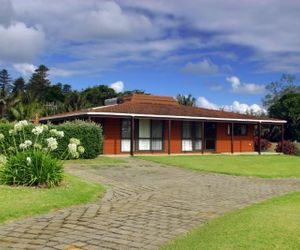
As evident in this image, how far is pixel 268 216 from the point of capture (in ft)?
26.1

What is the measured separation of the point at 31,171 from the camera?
11.6 m

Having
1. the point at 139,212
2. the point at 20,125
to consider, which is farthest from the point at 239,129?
the point at 139,212

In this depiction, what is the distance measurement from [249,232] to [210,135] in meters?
26.2

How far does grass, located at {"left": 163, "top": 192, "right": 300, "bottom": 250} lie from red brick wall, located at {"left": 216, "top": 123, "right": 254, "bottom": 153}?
2435 cm

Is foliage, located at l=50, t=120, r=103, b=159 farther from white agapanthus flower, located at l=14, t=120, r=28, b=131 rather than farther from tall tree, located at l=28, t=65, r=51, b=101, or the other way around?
tall tree, located at l=28, t=65, r=51, b=101

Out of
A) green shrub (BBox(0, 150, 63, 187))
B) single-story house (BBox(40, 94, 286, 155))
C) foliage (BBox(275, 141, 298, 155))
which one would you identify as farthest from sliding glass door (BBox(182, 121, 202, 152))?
green shrub (BBox(0, 150, 63, 187))

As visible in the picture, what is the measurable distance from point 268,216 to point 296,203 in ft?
6.63

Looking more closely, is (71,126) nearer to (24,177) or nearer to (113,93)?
(24,177)

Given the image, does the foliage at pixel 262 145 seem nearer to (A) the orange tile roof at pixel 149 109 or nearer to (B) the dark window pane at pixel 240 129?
(B) the dark window pane at pixel 240 129

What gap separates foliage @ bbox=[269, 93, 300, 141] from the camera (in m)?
42.9

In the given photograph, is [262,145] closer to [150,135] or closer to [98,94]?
[150,135]

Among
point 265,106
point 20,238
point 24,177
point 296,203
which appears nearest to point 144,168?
point 24,177

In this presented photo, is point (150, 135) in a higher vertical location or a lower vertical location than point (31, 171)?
higher

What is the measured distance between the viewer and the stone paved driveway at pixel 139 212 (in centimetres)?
658
